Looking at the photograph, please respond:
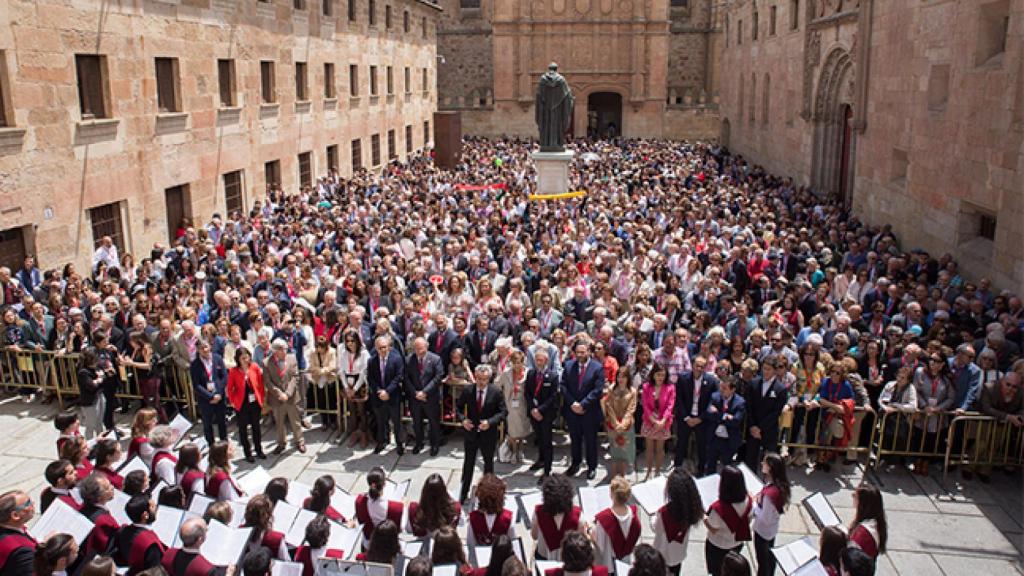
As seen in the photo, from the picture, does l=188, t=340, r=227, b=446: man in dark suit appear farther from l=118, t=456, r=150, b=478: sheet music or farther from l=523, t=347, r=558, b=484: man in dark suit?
l=523, t=347, r=558, b=484: man in dark suit

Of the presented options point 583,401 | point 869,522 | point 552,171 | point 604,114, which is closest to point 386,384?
point 583,401

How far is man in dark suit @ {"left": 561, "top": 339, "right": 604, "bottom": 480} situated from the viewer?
841 cm

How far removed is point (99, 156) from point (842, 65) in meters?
17.9

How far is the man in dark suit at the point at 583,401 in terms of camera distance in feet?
27.6

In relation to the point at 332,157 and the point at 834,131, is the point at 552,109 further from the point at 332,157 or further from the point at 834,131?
the point at 332,157

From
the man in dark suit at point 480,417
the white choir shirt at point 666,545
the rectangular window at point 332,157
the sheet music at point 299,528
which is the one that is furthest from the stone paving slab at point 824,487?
the rectangular window at point 332,157

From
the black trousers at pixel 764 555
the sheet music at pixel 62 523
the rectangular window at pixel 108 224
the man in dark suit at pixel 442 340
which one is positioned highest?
the rectangular window at pixel 108 224

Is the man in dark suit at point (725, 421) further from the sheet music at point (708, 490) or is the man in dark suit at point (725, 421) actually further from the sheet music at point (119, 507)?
the sheet music at point (119, 507)

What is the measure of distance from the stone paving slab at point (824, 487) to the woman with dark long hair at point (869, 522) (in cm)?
177

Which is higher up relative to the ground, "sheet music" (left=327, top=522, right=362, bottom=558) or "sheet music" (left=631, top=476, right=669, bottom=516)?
"sheet music" (left=631, top=476, right=669, bottom=516)

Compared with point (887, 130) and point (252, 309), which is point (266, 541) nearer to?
point (252, 309)

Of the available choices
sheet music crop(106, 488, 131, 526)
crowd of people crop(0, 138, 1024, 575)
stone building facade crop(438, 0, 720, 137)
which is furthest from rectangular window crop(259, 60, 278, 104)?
stone building facade crop(438, 0, 720, 137)

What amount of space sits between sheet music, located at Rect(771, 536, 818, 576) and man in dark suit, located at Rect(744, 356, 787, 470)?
9.48ft

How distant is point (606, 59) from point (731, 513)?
43126 mm
